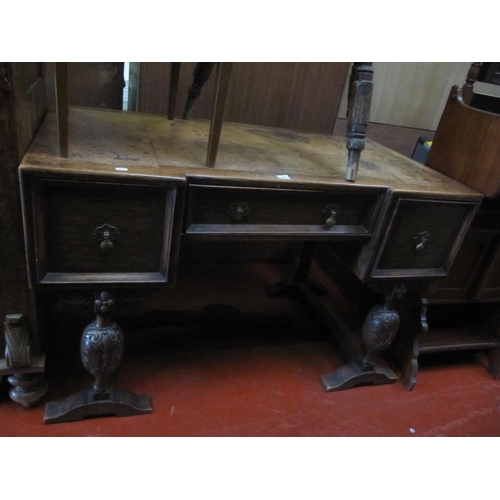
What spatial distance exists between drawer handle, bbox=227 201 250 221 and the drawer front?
0.41 m

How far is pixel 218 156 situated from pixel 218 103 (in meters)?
0.18

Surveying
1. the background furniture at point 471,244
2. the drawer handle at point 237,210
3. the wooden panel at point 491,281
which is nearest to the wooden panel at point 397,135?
the background furniture at point 471,244

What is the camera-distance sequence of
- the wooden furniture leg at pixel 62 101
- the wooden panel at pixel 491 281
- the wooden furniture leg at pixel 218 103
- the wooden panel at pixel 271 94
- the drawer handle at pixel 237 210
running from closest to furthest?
the wooden furniture leg at pixel 62 101 → the wooden furniture leg at pixel 218 103 → the drawer handle at pixel 237 210 → the wooden panel at pixel 491 281 → the wooden panel at pixel 271 94

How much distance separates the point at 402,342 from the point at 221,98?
1.12m

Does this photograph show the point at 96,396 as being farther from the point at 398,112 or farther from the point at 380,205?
the point at 398,112

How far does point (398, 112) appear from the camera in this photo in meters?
2.12

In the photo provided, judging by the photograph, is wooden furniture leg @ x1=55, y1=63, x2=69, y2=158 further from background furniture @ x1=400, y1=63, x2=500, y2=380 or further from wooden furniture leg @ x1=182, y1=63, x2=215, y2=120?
background furniture @ x1=400, y1=63, x2=500, y2=380

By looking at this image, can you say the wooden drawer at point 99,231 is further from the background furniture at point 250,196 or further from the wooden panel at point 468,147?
the wooden panel at point 468,147

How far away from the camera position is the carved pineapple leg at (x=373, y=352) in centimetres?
138

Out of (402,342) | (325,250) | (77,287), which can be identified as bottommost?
(402,342)

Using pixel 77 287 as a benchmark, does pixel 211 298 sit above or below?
below

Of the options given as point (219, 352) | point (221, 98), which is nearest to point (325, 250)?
point (219, 352)

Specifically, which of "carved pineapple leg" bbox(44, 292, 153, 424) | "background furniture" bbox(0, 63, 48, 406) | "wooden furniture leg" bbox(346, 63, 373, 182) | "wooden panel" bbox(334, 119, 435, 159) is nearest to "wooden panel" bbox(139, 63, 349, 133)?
"wooden panel" bbox(334, 119, 435, 159)

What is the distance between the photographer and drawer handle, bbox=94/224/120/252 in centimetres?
94
